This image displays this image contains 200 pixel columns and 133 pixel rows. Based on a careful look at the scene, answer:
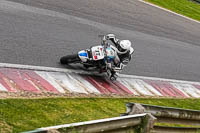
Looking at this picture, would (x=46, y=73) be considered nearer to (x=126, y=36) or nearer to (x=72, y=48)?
(x=72, y=48)

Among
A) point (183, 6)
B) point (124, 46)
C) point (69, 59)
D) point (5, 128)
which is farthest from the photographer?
point (183, 6)

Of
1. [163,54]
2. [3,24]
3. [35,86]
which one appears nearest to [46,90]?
[35,86]

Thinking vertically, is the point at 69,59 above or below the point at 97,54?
below

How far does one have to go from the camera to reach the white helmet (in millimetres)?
9281

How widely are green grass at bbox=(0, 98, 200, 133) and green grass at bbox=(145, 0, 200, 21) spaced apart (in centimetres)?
1434

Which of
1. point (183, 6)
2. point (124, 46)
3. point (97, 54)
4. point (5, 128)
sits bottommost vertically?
point (5, 128)

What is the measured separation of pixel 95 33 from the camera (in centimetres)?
1218

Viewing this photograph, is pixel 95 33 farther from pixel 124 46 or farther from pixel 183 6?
pixel 183 6

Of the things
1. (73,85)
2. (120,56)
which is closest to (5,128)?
(73,85)

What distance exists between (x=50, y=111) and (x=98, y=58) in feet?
9.67

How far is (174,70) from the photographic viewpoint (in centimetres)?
1330

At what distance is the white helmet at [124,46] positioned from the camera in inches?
365

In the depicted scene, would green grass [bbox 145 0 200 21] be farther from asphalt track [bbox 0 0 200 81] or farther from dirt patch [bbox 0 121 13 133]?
dirt patch [bbox 0 121 13 133]

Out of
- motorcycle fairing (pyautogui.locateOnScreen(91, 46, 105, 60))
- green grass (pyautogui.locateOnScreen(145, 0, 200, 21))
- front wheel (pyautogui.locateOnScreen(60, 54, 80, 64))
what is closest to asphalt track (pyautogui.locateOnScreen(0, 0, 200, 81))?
front wheel (pyautogui.locateOnScreen(60, 54, 80, 64))
